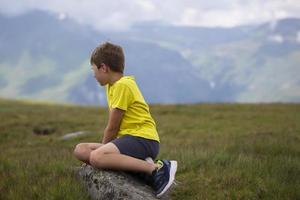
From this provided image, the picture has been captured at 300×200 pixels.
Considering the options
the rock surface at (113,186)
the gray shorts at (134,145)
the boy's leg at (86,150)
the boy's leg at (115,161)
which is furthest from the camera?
the boy's leg at (86,150)

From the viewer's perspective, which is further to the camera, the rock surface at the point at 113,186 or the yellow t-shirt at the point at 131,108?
the yellow t-shirt at the point at 131,108

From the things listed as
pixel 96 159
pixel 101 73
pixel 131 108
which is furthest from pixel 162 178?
pixel 101 73

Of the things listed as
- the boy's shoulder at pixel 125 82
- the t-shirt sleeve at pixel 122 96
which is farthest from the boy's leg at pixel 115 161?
the boy's shoulder at pixel 125 82

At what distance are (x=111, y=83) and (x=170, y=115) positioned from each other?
2715 centimetres

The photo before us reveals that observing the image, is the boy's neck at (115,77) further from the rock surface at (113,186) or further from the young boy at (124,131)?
the rock surface at (113,186)

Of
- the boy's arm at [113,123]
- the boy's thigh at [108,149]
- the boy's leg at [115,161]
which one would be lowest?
the boy's leg at [115,161]

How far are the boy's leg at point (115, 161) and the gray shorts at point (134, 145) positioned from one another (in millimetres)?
94

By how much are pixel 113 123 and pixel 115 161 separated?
24.9 inches

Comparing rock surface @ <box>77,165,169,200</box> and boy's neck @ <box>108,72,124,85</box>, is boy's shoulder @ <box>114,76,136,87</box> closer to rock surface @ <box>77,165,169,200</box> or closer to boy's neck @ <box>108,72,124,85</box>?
boy's neck @ <box>108,72,124,85</box>

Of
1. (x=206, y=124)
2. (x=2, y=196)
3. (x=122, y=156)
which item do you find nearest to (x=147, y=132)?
(x=122, y=156)

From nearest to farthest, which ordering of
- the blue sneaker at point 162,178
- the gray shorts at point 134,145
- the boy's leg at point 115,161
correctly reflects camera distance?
the blue sneaker at point 162,178 → the boy's leg at point 115,161 → the gray shorts at point 134,145

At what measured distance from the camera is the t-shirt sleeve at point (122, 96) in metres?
8.14

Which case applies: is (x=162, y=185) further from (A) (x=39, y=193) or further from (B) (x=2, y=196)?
(B) (x=2, y=196)

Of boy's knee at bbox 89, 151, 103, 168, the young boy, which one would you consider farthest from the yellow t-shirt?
boy's knee at bbox 89, 151, 103, 168
